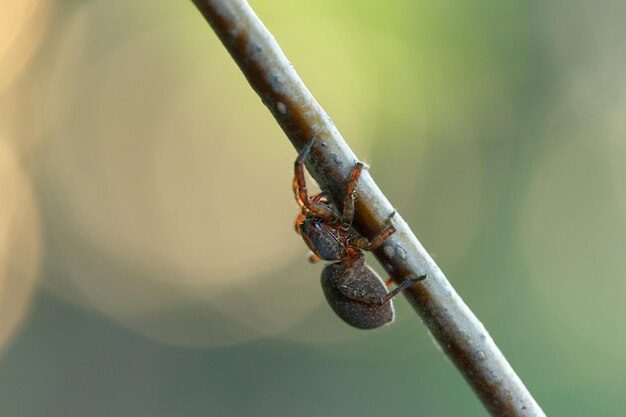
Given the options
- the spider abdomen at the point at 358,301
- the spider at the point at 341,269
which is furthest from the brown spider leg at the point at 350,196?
the spider abdomen at the point at 358,301

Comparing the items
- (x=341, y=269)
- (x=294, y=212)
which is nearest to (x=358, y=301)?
(x=341, y=269)

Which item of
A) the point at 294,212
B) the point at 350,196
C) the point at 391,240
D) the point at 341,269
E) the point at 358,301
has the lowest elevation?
the point at 391,240

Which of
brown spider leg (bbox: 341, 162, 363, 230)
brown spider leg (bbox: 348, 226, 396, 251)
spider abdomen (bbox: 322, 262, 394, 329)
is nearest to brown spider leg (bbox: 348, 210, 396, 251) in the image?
brown spider leg (bbox: 348, 226, 396, 251)

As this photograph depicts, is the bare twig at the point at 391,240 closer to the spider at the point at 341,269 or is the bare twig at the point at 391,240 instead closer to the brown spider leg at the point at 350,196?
the brown spider leg at the point at 350,196

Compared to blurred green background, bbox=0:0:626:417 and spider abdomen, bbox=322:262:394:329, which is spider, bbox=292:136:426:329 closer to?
spider abdomen, bbox=322:262:394:329

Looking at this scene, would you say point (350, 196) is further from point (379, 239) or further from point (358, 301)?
point (358, 301)

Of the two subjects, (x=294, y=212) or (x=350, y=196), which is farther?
(x=294, y=212)
